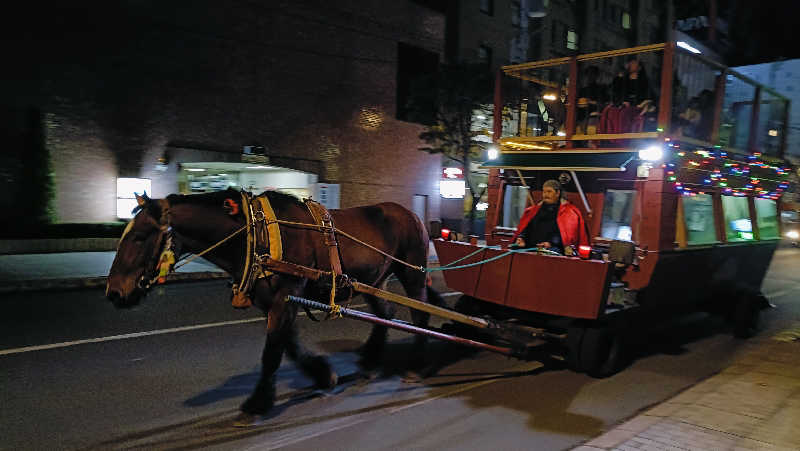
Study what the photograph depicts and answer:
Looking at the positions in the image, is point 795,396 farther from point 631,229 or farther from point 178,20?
point 178,20

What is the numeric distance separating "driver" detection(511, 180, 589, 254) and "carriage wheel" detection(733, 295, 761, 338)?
3601 mm

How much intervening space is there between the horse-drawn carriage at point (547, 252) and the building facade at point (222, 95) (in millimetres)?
12185

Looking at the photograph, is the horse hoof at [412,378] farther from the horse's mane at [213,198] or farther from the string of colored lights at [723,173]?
the string of colored lights at [723,173]

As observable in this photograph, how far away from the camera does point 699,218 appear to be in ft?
24.9

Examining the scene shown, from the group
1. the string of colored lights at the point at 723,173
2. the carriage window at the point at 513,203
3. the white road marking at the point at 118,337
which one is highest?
the string of colored lights at the point at 723,173

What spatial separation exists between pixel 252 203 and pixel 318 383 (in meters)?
1.84

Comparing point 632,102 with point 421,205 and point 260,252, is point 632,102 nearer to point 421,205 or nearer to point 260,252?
point 260,252

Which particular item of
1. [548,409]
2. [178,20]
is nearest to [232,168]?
[178,20]

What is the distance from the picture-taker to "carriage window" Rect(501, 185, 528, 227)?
7.92 meters

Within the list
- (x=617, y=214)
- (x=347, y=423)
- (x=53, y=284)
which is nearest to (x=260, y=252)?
(x=347, y=423)

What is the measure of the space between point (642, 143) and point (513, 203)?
1.84 m

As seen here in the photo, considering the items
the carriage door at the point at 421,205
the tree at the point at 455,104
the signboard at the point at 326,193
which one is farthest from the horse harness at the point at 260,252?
the carriage door at the point at 421,205

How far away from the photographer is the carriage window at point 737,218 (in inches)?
327

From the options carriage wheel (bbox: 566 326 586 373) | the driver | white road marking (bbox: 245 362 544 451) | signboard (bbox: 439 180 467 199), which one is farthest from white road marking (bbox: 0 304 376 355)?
signboard (bbox: 439 180 467 199)
